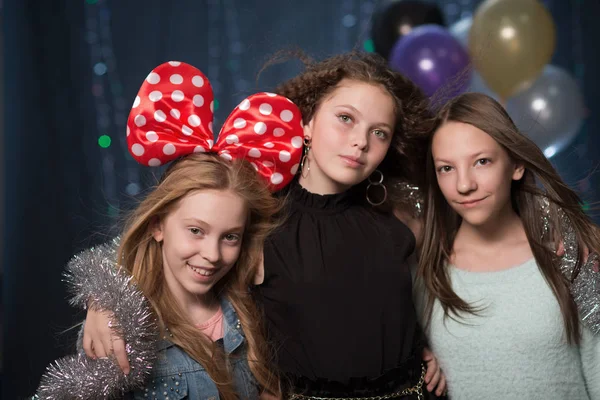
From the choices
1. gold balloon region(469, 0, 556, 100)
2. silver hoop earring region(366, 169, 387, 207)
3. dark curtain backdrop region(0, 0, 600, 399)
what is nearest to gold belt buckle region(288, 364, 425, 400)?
silver hoop earring region(366, 169, 387, 207)

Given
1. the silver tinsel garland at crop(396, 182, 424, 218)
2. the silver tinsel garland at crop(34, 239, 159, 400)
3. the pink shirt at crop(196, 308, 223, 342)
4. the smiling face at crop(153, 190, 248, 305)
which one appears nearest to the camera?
the silver tinsel garland at crop(34, 239, 159, 400)

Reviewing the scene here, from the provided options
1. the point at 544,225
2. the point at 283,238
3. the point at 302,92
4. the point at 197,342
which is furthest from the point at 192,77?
the point at 544,225

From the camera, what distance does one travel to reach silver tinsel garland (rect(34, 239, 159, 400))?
A: 4.74ft

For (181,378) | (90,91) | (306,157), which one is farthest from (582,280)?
(90,91)

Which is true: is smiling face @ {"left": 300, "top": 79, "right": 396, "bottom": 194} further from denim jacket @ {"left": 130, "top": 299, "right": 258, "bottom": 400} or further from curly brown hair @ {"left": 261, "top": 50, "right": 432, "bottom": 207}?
denim jacket @ {"left": 130, "top": 299, "right": 258, "bottom": 400}

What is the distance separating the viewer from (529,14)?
291cm

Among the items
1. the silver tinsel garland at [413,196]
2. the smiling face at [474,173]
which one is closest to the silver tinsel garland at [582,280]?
the smiling face at [474,173]

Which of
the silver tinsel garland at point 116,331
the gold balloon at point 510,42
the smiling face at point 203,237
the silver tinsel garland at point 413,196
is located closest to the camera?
the silver tinsel garland at point 116,331

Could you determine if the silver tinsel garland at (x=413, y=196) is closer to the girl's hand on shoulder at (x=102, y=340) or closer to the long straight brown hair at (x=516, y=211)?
the long straight brown hair at (x=516, y=211)

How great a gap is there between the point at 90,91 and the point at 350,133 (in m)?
2.08

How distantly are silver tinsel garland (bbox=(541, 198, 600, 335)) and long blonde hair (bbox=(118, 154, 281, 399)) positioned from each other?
0.76m

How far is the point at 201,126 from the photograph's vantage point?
5.58ft

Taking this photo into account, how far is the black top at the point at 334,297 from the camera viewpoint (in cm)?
166

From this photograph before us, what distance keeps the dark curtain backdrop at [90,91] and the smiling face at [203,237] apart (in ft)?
3.13
